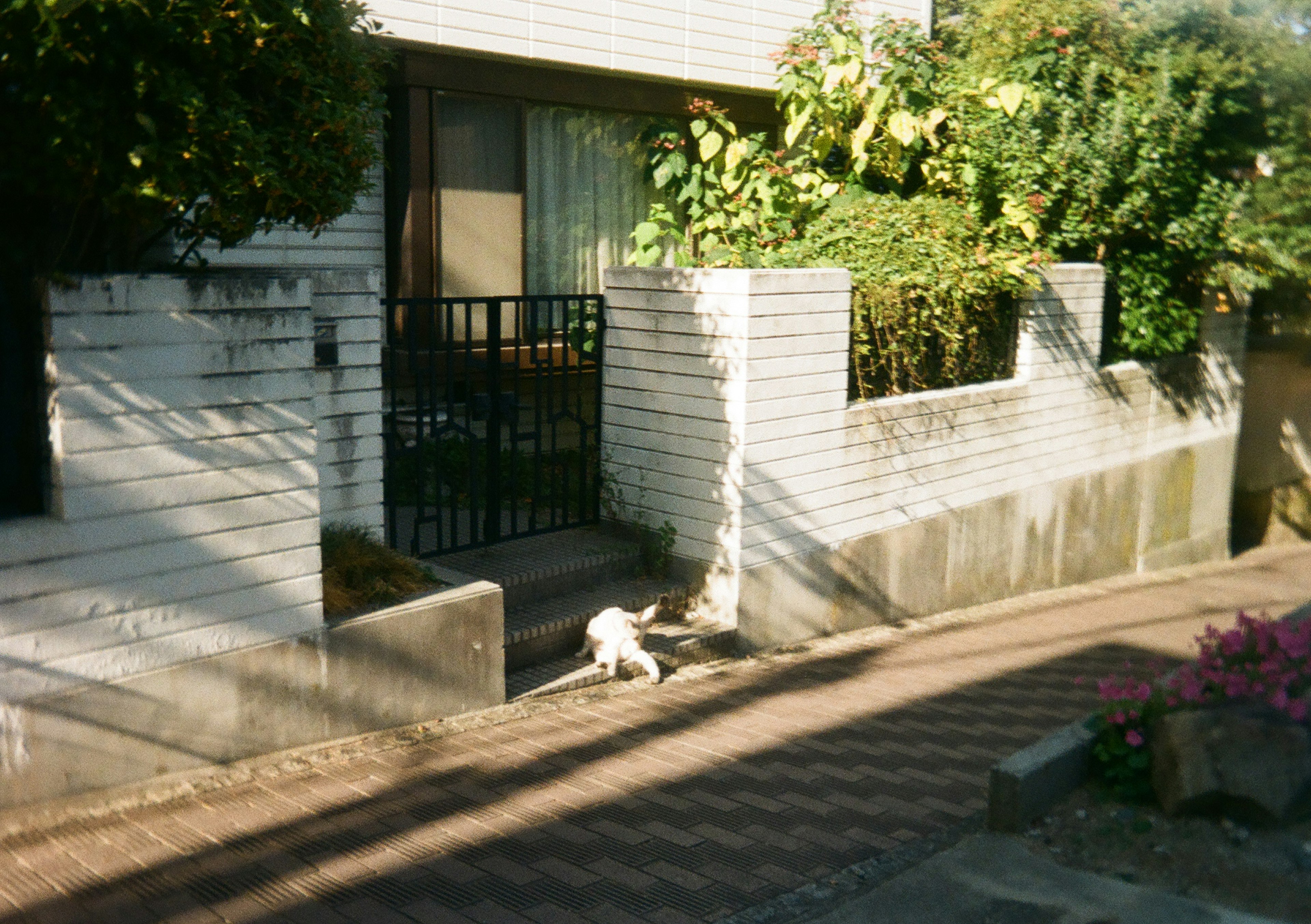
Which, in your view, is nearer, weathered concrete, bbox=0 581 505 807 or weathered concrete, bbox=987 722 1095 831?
weathered concrete, bbox=0 581 505 807

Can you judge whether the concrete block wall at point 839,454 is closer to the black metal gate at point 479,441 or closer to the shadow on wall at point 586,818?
the black metal gate at point 479,441

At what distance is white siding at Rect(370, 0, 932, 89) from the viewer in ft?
29.5

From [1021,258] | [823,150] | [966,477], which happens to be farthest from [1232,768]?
[823,150]

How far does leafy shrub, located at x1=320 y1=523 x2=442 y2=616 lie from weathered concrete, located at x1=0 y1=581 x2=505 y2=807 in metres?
0.11

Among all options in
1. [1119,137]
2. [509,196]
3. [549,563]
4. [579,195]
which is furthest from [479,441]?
[1119,137]

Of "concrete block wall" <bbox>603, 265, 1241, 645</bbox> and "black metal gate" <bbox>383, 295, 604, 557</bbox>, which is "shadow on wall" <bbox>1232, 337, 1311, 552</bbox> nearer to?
"concrete block wall" <bbox>603, 265, 1241, 645</bbox>

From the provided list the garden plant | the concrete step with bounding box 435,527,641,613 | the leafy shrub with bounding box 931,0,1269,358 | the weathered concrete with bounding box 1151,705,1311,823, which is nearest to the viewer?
the weathered concrete with bounding box 1151,705,1311,823

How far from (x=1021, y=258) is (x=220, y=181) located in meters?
7.33

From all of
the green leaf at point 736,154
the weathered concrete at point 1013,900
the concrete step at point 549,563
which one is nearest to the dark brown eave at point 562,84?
the green leaf at point 736,154

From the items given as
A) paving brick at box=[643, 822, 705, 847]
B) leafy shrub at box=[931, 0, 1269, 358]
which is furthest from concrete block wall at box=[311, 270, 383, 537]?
leafy shrub at box=[931, 0, 1269, 358]

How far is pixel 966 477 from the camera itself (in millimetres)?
10078

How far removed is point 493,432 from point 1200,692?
13.9 feet

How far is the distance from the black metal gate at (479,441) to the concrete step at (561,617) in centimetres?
59

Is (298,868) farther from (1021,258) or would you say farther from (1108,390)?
(1108,390)
